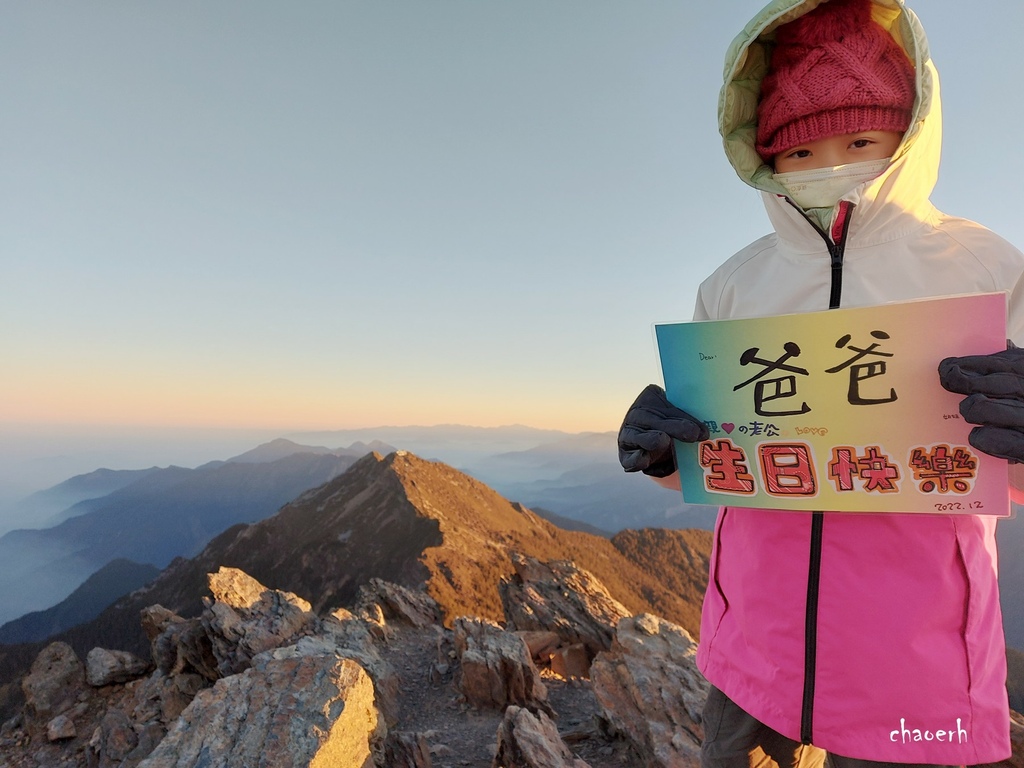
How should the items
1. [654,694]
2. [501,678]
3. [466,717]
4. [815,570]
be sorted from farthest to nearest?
[501,678], [466,717], [654,694], [815,570]

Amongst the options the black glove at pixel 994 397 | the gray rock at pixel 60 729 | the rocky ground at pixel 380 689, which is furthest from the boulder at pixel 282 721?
the gray rock at pixel 60 729

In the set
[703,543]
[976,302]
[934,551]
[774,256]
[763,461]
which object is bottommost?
[703,543]

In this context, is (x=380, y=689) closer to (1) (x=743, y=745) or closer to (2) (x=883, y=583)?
(1) (x=743, y=745)

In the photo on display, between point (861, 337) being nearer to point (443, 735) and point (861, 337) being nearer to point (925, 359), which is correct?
point (925, 359)

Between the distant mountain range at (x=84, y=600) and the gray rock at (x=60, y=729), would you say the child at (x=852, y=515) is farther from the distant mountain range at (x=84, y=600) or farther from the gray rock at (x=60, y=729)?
the distant mountain range at (x=84, y=600)

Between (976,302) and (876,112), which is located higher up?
(876,112)

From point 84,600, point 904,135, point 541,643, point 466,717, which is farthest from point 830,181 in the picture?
point 84,600

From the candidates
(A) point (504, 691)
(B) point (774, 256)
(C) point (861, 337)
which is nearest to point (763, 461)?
(C) point (861, 337)

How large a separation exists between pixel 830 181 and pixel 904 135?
32 cm

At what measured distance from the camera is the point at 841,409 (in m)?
1.97

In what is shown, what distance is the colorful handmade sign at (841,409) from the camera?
5.91 feet

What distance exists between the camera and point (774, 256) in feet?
8.14

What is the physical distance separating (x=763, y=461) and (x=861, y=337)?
0.63 metres

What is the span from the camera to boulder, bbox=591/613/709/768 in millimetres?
6133
